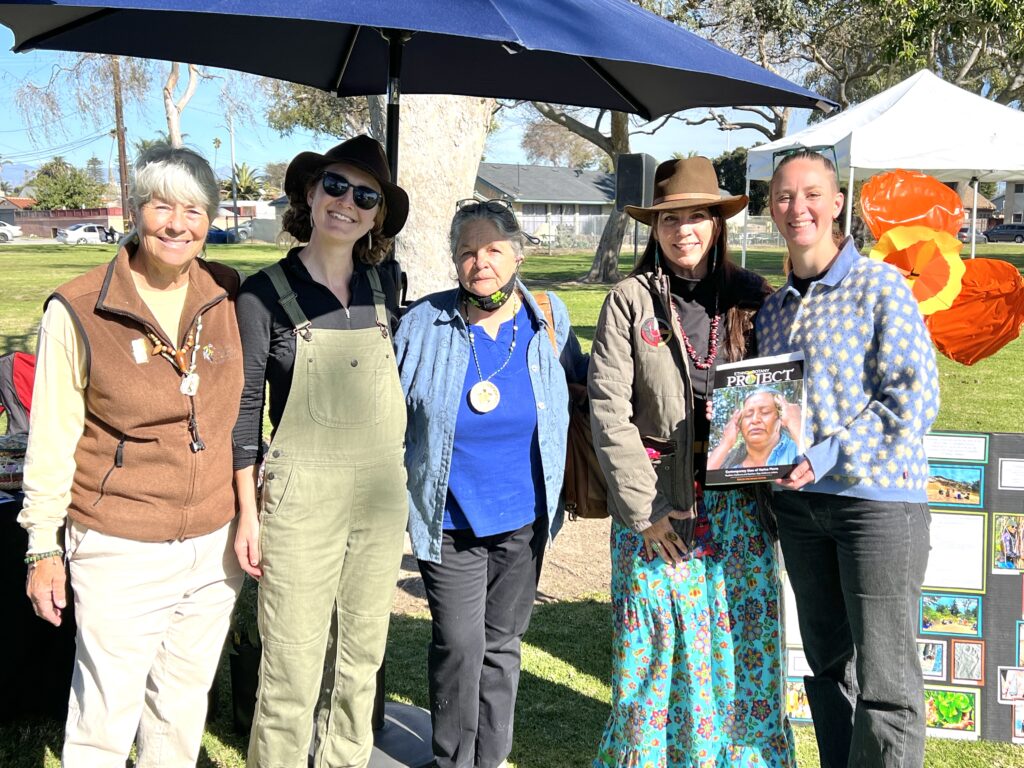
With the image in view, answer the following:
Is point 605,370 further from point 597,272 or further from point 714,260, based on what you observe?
point 597,272

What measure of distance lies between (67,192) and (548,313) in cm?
7662

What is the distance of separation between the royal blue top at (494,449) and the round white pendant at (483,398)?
0.5 inches

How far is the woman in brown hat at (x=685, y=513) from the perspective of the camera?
2.84m

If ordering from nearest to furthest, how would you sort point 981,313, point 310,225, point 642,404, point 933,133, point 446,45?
1. point 310,225
2. point 642,404
3. point 446,45
4. point 981,313
5. point 933,133

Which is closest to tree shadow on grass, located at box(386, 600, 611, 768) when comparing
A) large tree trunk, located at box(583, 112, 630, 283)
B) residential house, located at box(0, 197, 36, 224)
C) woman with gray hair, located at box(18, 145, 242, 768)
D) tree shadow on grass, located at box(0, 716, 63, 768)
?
tree shadow on grass, located at box(0, 716, 63, 768)

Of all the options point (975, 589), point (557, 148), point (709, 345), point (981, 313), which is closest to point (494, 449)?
point (709, 345)

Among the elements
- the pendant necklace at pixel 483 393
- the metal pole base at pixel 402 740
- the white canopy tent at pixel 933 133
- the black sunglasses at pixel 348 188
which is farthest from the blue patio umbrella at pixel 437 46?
the white canopy tent at pixel 933 133

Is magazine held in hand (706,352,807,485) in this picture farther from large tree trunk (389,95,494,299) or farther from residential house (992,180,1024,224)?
residential house (992,180,1024,224)

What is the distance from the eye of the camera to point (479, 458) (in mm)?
2902

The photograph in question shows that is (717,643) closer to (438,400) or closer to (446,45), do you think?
(438,400)

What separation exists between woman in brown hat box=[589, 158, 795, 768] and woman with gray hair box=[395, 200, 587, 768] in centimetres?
23

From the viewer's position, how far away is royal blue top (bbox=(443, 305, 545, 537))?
289cm

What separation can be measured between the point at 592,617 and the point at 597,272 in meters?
23.0

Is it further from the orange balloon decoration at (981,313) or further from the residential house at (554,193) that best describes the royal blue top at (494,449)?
the residential house at (554,193)
